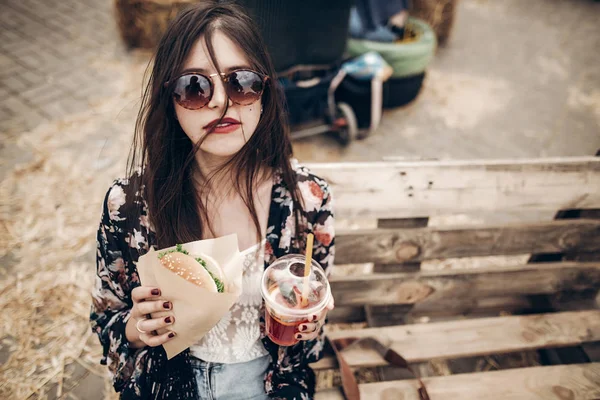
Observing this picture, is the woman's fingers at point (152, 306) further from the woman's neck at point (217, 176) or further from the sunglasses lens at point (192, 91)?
the sunglasses lens at point (192, 91)

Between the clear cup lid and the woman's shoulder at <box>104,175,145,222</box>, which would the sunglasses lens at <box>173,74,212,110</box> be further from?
the clear cup lid

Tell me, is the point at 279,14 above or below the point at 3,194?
above

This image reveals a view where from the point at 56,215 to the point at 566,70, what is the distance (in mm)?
6789

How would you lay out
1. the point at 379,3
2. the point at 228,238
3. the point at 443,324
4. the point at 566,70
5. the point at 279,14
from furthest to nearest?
the point at 566,70 → the point at 379,3 → the point at 279,14 → the point at 443,324 → the point at 228,238

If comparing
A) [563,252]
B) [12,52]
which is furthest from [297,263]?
[12,52]

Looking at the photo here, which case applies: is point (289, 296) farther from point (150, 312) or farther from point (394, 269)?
point (394, 269)

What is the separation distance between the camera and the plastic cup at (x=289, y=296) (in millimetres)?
1296

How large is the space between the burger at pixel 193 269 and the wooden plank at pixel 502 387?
37.4 inches

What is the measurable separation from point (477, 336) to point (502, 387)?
287 mm

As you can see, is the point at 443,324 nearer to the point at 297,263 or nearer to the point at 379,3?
the point at 297,263

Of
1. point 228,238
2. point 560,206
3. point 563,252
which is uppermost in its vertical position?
point 228,238

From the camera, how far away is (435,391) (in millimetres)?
1922

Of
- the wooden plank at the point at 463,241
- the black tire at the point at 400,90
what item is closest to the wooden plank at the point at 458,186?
the wooden plank at the point at 463,241

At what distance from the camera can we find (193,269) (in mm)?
1226
